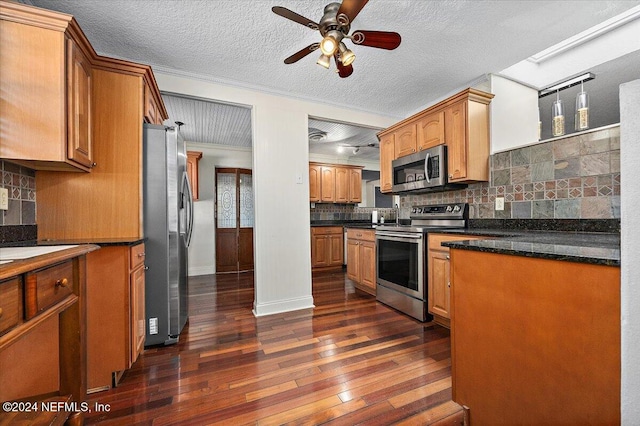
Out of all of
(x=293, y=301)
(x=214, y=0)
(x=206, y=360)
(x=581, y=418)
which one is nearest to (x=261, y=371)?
(x=206, y=360)

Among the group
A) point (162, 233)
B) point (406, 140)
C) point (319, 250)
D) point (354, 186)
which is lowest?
point (319, 250)

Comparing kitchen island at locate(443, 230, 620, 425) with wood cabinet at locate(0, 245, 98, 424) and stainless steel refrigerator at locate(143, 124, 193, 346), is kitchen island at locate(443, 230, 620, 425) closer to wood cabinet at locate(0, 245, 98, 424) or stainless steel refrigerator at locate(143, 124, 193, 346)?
wood cabinet at locate(0, 245, 98, 424)

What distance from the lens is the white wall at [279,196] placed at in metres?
2.96

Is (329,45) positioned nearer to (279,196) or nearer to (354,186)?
(279,196)

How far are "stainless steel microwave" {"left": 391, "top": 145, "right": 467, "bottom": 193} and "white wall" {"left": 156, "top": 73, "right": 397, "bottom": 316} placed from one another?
1209 millimetres

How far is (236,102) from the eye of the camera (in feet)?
9.67

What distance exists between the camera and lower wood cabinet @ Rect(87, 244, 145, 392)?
1621 mm

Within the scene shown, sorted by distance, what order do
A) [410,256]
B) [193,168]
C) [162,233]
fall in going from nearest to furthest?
1. [162,233]
2. [410,256]
3. [193,168]

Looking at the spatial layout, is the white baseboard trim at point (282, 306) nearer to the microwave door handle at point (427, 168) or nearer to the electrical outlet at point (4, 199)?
the microwave door handle at point (427, 168)

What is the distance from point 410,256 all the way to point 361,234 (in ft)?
3.21

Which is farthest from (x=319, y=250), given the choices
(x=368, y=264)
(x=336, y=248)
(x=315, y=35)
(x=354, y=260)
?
(x=315, y=35)

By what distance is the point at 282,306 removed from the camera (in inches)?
118

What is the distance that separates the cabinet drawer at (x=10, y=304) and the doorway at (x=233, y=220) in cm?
441

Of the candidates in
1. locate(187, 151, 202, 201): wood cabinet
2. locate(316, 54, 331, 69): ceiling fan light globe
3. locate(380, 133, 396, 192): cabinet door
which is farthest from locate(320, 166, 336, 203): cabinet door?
locate(316, 54, 331, 69): ceiling fan light globe
